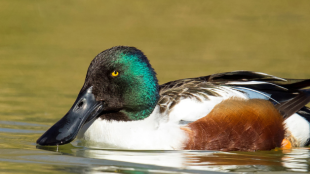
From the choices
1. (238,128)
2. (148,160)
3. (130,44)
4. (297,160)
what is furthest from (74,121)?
(130,44)

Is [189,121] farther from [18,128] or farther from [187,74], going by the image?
[187,74]

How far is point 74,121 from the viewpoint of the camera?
4984mm

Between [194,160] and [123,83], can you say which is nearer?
[194,160]

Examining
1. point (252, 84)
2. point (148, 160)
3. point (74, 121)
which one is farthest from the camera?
point (252, 84)

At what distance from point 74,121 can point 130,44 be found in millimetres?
5783

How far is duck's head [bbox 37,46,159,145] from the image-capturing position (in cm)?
497

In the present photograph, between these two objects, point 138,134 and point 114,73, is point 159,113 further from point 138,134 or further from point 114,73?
point 114,73

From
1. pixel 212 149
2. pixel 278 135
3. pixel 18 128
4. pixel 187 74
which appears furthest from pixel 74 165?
pixel 187 74

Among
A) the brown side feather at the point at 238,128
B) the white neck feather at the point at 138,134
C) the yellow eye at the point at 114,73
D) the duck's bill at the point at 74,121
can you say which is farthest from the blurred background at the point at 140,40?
the brown side feather at the point at 238,128

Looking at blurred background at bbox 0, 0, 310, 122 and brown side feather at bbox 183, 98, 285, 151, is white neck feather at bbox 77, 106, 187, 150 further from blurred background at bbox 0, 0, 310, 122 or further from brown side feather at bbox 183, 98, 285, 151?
blurred background at bbox 0, 0, 310, 122

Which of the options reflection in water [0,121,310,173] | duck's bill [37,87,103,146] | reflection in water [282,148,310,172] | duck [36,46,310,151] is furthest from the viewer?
duck [36,46,310,151]

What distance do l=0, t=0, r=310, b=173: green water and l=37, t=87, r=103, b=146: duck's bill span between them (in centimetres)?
16

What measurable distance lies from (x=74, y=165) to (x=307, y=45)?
26.3 feet

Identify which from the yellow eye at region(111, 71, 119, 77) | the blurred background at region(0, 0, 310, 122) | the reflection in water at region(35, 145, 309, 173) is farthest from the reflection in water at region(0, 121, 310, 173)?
the blurred background at region(0, 0, 310, 122)
